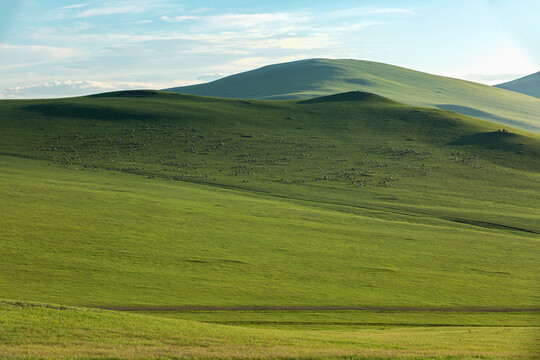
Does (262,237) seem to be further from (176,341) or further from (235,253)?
(176,341)

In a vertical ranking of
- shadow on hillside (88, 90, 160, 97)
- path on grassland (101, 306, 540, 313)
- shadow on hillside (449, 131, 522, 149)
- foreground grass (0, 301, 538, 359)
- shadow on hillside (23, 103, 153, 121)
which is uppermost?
shadow on hillside (88, 90, 160, 97)

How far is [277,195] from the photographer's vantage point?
266 ft

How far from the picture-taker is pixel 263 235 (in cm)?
5956

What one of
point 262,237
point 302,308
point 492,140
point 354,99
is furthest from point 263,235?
point 354,99

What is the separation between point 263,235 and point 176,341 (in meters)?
35.8

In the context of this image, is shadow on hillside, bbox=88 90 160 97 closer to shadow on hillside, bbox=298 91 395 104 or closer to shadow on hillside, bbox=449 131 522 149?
shadow on hillside, bbox=298 91 395 104

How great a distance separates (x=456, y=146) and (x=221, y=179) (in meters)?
54.2

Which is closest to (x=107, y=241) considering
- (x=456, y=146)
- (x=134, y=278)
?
(x=134, y=278)

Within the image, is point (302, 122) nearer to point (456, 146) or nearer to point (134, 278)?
point (456, 146)

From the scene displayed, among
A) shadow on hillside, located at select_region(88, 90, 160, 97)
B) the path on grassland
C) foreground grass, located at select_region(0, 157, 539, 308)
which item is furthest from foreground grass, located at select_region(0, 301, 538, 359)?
shadow on hillside, located at select_region(88, 90, 160, 97)

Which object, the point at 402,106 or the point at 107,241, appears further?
the point at 402,106

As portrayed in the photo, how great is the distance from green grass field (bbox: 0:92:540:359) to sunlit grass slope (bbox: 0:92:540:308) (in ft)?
1.10

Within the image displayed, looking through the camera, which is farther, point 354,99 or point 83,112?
point 354,99

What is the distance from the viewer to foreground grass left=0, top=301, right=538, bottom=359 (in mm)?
21406
